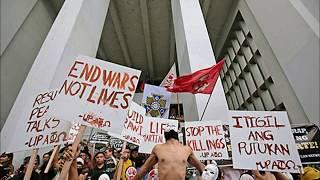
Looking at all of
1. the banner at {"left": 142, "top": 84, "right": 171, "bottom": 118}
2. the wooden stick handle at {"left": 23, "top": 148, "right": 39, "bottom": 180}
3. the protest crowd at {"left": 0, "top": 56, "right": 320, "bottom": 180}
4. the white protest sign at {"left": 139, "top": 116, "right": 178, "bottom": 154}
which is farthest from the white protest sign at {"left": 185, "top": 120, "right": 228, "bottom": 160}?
the wooden stick handle at {"left": 23, "top": 148, "right": 39, "bottom": 180}

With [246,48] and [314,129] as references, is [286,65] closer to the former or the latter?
[314,129]

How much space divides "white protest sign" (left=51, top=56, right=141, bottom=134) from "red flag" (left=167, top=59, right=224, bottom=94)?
2.19m

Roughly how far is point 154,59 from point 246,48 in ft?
16.2

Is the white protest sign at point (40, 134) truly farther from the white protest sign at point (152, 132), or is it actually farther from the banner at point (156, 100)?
the banner at point (156, 100)

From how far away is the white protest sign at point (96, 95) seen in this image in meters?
2.00

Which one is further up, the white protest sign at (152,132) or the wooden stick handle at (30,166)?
the white protest sign at (152,132)

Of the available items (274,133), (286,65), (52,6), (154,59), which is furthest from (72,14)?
(154,59)

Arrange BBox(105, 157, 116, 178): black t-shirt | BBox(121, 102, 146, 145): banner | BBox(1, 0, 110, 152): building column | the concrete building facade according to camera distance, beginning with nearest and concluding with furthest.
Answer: BBox(121, 102, 146, 145): banner
BBox(105, 157, 116, 178): black t-shirt
the concrete building facade
BBox(1, 0, 110, 152): building column

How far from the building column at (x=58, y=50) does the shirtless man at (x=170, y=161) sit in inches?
93.9

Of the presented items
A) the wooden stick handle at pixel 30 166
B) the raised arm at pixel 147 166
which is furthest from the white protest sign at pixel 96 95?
the raised arm at pixel 147 166

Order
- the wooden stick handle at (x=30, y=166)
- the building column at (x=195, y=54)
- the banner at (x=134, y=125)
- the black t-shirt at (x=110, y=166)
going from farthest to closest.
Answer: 1. the building column at (x=195, y=54)
2. the black t-shirt at (x=110, y=166)
3. the banner at (x=134, y=125)
4. the wooden stick handle at (x=30, y=166)

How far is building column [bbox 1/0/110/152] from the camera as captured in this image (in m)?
4.30

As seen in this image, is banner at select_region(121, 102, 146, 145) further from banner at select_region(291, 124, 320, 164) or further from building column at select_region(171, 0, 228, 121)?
banner at select_region(291, 124, 320, 164)

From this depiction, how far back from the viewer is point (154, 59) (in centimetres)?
1207
